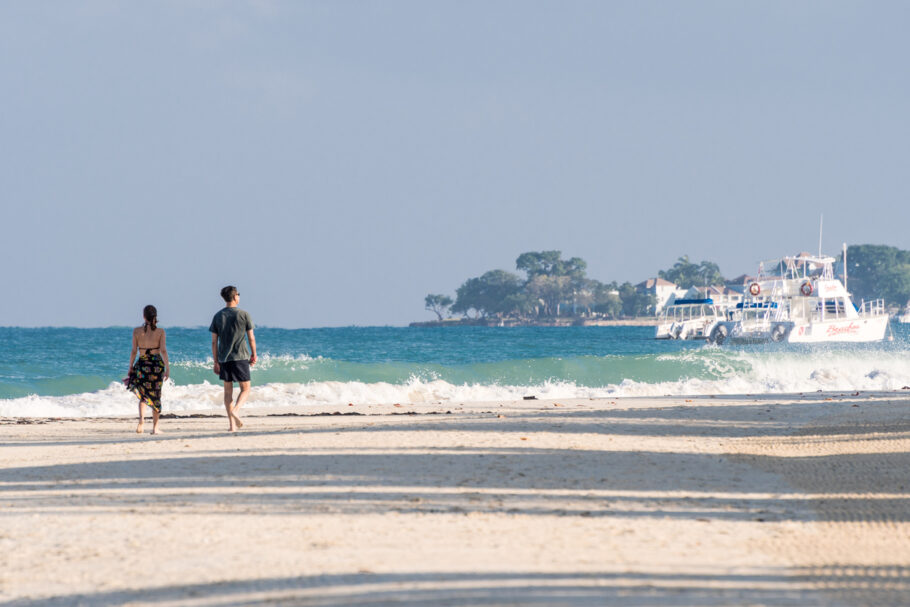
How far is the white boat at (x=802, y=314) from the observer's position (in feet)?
205

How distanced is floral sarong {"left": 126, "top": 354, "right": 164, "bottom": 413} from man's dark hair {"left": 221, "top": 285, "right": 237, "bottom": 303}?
4.17 feet

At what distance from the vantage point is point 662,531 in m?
6.11

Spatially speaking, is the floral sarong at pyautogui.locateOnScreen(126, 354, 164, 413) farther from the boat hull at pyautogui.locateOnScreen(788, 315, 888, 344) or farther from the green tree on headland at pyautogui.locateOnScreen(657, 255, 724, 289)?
the green tree on headland at pyautogui.locateOnScreen(657, 255, 724, 289)

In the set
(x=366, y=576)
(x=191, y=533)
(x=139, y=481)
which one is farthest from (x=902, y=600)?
(x=139, y=481)

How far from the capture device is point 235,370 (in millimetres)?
11648

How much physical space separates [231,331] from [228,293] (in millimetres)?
466

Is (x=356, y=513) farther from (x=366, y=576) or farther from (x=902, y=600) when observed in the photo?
(x=902, y=600)

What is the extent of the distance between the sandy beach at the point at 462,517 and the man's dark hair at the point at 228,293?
1694 millimetres

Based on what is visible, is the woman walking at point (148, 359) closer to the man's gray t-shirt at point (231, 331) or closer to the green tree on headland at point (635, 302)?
the man's gray t-shirt at point (231, 331)

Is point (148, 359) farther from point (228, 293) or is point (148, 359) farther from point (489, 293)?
point (489, 293)

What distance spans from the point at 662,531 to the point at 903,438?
6.48m

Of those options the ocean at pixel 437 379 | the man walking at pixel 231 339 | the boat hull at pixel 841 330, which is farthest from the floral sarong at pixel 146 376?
the boat hull at pixel 841 330

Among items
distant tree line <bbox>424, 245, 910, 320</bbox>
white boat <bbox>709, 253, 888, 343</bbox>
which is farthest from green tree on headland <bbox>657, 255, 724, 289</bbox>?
white boat <bbox>709, 253, 888, 343</bbox>

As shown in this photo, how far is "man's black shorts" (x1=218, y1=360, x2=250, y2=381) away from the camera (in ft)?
38.1
